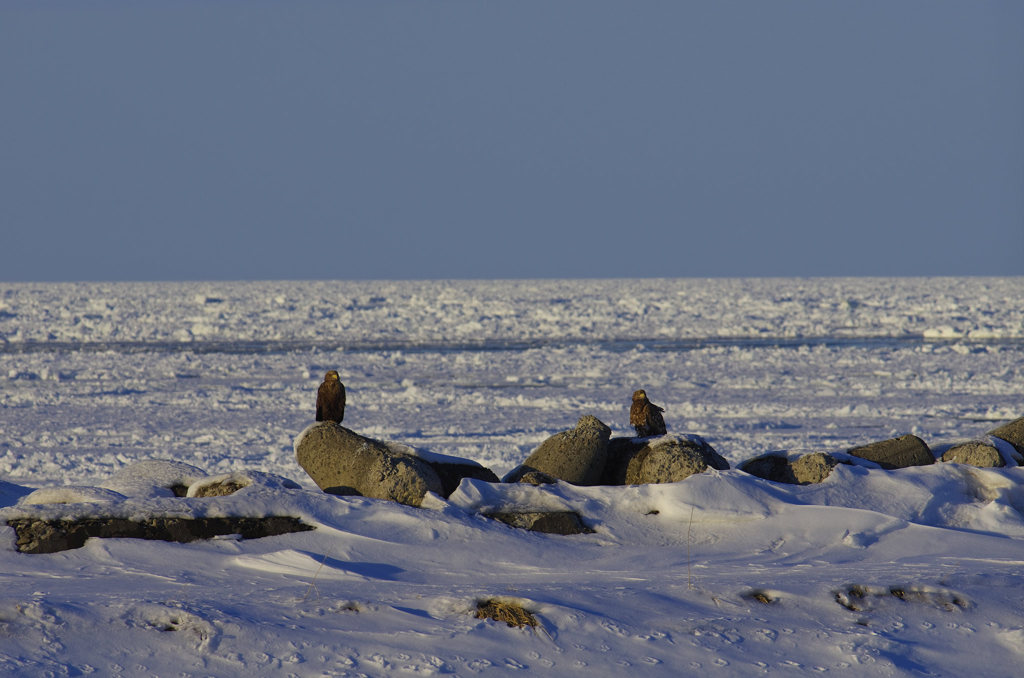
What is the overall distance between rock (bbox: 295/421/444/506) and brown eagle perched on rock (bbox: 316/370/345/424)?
0.61 meters

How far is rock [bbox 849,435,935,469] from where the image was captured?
873cm

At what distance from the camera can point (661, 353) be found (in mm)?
24703

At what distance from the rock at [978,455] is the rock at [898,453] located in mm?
182

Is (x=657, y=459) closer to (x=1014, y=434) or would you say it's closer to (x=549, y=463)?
(x=549, y=463)

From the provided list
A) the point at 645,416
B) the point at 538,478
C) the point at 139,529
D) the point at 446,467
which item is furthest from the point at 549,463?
the point at 139,529

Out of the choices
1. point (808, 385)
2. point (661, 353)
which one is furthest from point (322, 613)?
point (661, 353)

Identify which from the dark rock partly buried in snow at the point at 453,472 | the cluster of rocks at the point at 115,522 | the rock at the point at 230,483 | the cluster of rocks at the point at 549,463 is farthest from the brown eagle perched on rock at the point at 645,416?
the cluster of rocks at the point at 115,522

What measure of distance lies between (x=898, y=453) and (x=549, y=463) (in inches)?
106

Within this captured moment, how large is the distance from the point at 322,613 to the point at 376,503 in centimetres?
181

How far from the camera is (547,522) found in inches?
268

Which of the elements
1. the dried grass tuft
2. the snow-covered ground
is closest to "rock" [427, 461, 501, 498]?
the snow-covered ground

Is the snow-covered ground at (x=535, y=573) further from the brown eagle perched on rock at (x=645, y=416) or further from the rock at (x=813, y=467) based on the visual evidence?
the brown eagle perched on rock at (x=645, y=416)

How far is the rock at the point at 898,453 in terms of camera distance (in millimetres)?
8727

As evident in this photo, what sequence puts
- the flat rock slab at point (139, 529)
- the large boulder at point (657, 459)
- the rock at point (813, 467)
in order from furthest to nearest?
the rock at point (813, 467) → the large boulder at point (657, 459) → the flat rock slab at point (139, 529)
